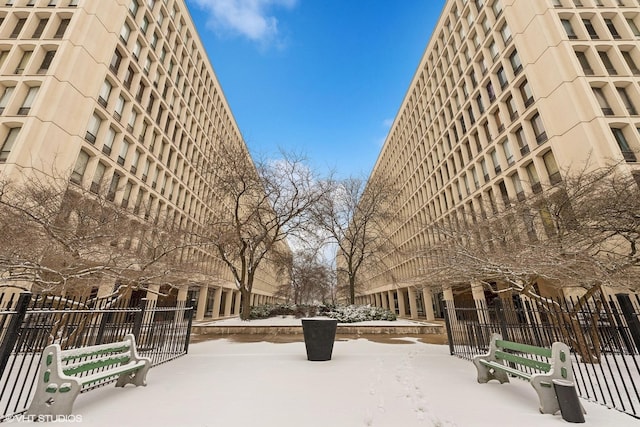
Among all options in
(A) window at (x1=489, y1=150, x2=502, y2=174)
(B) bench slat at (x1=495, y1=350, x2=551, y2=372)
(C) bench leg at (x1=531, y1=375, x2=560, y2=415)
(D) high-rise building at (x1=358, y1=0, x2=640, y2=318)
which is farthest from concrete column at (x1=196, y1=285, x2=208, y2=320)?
(C) bench leg at (x1=531, y1=375, x2=560, y2=415)

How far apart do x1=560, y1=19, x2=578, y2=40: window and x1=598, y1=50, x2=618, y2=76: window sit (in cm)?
198

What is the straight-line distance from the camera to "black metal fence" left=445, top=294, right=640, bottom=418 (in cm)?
441

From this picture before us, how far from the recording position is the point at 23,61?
1762cm

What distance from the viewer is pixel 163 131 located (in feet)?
84.2

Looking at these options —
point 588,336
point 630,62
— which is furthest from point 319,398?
point 630,62

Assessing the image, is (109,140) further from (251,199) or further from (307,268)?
(307,268)

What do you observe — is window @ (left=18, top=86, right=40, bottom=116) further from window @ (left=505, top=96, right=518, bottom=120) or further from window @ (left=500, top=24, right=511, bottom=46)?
window @ (left=500, top=24, right=511, bottom=46)

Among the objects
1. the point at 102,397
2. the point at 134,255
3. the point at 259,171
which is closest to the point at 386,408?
the point at 102,397

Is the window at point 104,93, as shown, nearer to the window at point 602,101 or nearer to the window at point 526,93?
the window at point 526,93

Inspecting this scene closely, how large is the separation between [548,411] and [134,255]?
11.8 metres

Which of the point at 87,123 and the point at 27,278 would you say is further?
the point at 87,123

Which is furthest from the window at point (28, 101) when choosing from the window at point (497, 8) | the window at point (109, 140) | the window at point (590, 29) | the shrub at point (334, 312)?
the window at point (590, 29)

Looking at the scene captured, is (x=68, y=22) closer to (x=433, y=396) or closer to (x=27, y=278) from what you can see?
(x=27, y=278)

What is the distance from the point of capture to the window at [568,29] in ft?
58.7
